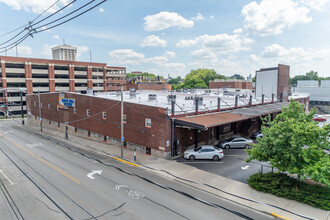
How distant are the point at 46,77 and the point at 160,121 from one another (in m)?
75.2

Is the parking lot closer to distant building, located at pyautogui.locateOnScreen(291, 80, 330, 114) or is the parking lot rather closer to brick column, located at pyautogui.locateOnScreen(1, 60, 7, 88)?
distant building, located at pyautogui.locateOnScreen(291, 80, 330, 114)

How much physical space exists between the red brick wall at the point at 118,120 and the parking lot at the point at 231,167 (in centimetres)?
418

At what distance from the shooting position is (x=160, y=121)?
24.6 m

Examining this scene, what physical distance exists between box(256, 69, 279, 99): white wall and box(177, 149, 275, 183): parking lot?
27498 millimetres

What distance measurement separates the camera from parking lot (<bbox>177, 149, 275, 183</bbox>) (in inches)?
788

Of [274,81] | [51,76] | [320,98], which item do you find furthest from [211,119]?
[51,76]

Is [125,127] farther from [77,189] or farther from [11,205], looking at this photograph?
[11,205]

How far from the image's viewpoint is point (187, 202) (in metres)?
15.1

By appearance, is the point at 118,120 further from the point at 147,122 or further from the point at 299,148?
the point at 299,148

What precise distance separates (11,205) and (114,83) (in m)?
94.9

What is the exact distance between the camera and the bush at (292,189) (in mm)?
14008

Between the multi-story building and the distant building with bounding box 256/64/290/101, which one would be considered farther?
the multi-story building

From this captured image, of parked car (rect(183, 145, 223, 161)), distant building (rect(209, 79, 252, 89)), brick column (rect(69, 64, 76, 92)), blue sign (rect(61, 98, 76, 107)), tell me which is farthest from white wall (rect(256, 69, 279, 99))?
brick column (rect(69, 64, 76, 92))

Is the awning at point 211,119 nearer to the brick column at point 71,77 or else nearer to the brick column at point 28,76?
the brick column at point 28,76
